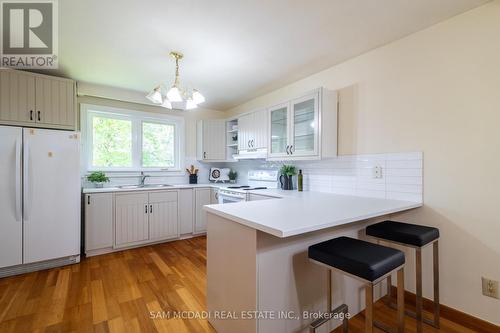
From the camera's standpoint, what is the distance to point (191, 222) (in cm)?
363

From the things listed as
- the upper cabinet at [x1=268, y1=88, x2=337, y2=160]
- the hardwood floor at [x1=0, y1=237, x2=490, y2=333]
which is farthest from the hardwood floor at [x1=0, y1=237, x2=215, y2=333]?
the upper cabinet at [x1=268, y1=88, x2=337, y2=160]

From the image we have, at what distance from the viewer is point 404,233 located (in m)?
1.54

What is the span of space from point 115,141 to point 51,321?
2445 mm

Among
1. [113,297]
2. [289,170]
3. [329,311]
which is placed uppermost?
[289,170]

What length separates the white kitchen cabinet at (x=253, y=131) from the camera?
3131 millimetres

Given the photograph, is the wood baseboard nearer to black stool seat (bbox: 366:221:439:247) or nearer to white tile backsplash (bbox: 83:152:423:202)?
black stool seat (bbox: 366:221:439:247)

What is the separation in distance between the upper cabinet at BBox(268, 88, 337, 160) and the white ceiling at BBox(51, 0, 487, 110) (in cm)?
41

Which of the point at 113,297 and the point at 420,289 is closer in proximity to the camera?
the point at 420,289

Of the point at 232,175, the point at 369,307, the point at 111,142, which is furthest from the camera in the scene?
the point at 232,175

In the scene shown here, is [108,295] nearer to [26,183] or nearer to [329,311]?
[26,183]

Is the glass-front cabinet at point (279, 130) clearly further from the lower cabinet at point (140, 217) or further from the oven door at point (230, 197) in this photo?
the lower cabinet at point (140, 217)

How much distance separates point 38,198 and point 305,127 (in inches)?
120

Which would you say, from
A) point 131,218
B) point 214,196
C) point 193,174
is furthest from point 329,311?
point 193,174

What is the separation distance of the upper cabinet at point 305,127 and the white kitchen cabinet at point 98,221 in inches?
87.9
